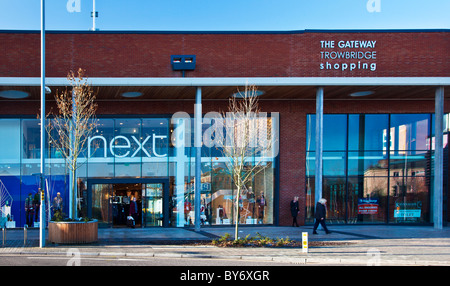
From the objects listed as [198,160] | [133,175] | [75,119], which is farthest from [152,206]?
[75,119]

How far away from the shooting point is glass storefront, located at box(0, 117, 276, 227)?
861 inches

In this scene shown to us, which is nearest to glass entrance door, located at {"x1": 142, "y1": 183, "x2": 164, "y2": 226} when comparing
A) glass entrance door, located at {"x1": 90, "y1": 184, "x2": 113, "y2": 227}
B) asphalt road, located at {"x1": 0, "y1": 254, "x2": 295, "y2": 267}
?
glass entrance door, located at {"x1": 90, "y1": 184, "x2": 113, "y2": 227}

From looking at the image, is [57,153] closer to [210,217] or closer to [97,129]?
[97,129]

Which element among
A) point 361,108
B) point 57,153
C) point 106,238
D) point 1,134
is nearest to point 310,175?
point 361,108

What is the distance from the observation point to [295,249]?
14.2 meters

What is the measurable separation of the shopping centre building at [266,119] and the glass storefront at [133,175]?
0.05m

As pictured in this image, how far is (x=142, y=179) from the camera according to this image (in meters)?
22.1

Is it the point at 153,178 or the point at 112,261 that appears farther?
the point at 153,178

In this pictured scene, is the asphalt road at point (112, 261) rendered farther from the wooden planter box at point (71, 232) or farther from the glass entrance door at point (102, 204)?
the glass entrance door at point (102, 204)

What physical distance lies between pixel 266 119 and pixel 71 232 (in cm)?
1133

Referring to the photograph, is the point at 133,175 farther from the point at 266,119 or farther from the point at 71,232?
the point at 266,119

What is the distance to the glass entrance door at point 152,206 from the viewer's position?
22156mm

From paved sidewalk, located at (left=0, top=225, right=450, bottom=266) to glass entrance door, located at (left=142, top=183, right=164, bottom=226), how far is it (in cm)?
314

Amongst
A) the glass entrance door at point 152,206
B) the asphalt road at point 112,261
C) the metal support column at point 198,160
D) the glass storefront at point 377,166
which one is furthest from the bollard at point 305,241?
the glass entrance door at point 152,206
